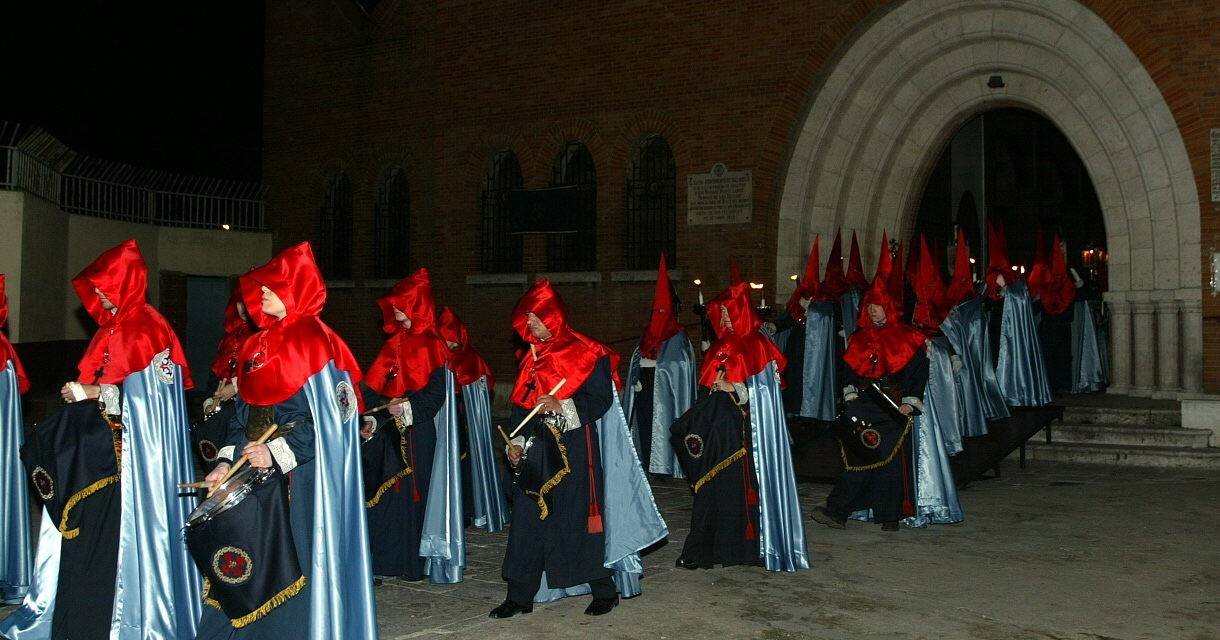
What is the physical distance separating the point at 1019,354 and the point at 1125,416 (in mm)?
1396

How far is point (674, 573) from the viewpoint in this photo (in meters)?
7.85

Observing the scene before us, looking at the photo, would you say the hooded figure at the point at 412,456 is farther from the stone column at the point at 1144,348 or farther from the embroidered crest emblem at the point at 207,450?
the stone column at the point at 1144,348

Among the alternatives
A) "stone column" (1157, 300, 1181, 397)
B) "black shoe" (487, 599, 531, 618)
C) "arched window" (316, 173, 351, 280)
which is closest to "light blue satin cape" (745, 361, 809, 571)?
"black shoe" (487, 599, 531, 618)

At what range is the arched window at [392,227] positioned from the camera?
20812mm

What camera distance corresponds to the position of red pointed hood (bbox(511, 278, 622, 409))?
6.77 m

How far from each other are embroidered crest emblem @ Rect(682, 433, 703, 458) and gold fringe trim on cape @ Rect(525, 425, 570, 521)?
1492 mm

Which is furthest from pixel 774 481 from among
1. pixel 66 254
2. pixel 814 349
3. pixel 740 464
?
pixel 66 254

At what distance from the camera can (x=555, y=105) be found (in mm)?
18500

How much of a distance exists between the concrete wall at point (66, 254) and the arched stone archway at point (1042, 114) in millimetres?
10386

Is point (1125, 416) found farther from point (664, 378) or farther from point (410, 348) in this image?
point (410, 348)

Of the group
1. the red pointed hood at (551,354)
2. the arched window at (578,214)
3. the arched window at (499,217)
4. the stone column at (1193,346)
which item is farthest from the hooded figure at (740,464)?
the arched window at (499,217)

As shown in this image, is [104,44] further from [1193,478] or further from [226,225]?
[1193,478]

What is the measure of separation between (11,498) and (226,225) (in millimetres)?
14760

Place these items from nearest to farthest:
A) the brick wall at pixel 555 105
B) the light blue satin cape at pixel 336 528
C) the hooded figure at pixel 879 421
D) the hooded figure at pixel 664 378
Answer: the light blue satin cape at pixel 336 528 → the hooded figure at pixel 879 421 → the hooded figure at pixel 664 378 → the brick wall at pixel 555 105
